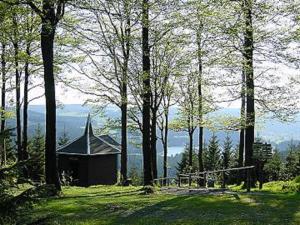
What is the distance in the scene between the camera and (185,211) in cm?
1092

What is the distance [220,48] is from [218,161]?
1567 inches

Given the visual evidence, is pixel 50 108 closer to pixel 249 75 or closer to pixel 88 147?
pixel 249 75

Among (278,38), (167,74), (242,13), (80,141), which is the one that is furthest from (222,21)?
(80,141)

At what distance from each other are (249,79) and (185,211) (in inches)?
460

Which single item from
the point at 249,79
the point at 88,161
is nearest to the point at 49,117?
the point at 249,79

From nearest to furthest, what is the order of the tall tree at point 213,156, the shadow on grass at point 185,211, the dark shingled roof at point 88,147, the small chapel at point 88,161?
the shadow on grass at point 185,211
the small chapel at point 88,161
the dark shingled roof at point 88,147
the tall tree at point 213,156

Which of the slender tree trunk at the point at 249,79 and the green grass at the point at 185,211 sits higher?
the slender tree trunk at the point at 249,79

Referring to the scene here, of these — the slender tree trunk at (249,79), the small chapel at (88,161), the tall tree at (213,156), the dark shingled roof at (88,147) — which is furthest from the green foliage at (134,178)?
the slender tree trunk at (249,79)

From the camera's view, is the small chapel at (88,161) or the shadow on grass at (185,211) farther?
the small chapel at (88,161)

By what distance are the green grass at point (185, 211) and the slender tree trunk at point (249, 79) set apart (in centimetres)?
701

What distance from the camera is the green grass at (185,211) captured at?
977 centimetres

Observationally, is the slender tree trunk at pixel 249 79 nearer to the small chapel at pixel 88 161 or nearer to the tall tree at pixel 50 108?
the tall tree at pixel 50 108

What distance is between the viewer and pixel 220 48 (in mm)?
21234

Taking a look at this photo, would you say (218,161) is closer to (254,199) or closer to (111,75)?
(111,75)
